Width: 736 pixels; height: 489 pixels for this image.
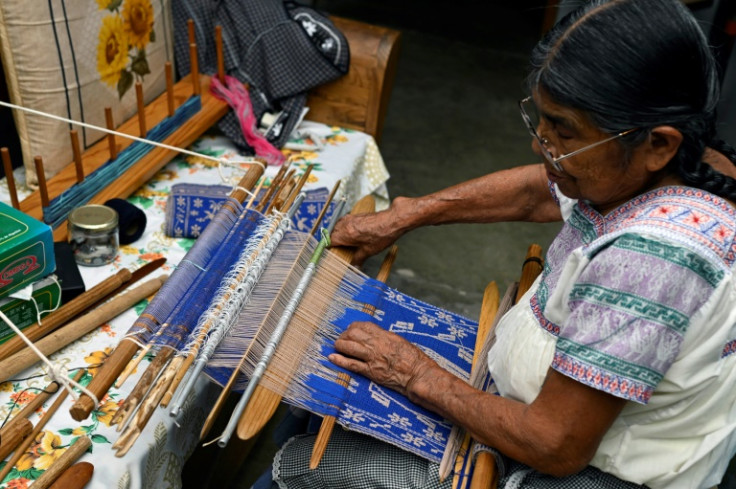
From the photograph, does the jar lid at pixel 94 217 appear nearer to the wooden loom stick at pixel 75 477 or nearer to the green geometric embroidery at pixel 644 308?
the wooden loom stick at pixel 75 477

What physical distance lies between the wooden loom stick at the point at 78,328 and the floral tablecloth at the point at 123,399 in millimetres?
32

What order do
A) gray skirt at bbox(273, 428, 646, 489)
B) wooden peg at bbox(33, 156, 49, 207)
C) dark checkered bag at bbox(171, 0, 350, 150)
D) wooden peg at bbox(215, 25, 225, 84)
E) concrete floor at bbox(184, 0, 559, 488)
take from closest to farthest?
gray skirt at bbox(273, 428, 646, 489) → wooden peg at bbox(33, 156, 49, 207) → wooden peg at bbox(215, 25, 225, 84) → dark checkered bag at bbox(171, 0, 350, 150) → concrete floor at bbox(184, 0, 559, 488)

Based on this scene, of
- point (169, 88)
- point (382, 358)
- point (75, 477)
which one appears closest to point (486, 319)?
point (382, 358)

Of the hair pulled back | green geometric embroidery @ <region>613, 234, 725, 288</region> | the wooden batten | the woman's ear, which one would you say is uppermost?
the hair pulled back

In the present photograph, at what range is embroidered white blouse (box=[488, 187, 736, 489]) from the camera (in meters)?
1.14

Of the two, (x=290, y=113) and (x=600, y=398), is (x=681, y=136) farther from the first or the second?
(x=290, y=113)

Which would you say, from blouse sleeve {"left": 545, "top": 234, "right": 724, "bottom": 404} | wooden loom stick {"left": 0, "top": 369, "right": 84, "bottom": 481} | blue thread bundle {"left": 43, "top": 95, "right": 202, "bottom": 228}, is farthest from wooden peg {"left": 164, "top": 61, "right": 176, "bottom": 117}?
blouse sleeve {"left": 545, "top": 234, "right": 724, "bottom": 404}

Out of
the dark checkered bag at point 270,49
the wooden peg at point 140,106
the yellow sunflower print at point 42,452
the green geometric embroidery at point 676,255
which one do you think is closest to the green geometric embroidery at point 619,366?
the green geometric embroidery at point 676,255

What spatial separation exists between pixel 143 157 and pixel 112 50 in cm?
30

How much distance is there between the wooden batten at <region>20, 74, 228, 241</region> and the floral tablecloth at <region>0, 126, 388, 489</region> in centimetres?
9

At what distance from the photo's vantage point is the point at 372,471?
4.73 feet

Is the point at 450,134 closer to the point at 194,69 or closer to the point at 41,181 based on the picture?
the point at 194,69

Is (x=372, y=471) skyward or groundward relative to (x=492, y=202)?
groundward

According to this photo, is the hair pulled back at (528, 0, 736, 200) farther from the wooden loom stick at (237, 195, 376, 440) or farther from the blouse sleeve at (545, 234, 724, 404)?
the wooden loom stick at (237, 195, 376, 440)
